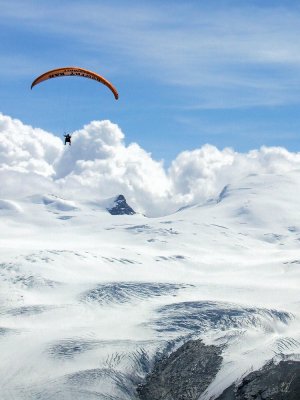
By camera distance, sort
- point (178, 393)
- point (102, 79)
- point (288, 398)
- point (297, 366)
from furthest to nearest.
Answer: point (178, 393) → point (297, 366) → point (288, 398) → point (102, 79)

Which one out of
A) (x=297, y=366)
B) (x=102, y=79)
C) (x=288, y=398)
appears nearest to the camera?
(x=102, y=79)

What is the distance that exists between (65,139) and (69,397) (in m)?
79.8

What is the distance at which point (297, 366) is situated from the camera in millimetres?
167125

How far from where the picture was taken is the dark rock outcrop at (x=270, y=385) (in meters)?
158

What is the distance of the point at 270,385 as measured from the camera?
164 meters

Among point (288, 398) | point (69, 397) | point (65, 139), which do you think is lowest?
point (69, 397)

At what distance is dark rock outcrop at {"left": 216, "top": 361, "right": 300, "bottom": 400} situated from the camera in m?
158

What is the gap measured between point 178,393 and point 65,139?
76.1 m

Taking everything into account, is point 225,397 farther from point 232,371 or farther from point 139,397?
point 139,397

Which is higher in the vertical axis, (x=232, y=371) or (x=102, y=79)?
(x=102, y=79)

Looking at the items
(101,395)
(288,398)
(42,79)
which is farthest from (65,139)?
(101,395)

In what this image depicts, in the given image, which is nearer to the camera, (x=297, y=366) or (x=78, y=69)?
(x=78, y=69)

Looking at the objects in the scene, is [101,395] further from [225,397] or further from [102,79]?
[102,79]

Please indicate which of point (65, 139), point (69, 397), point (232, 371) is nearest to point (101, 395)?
point (69, 397)
